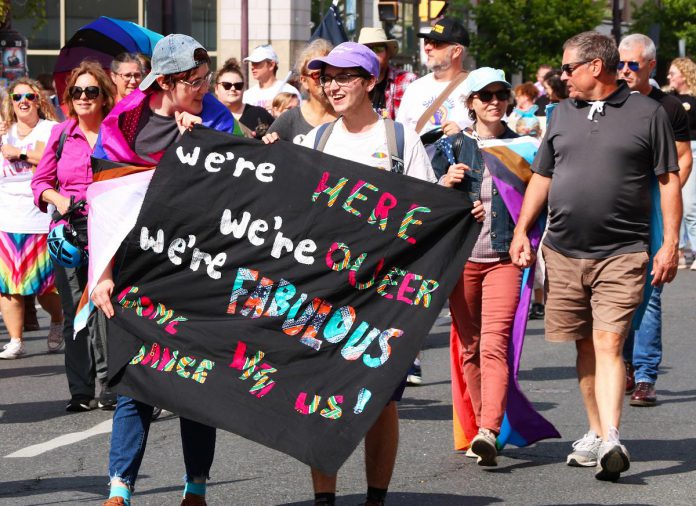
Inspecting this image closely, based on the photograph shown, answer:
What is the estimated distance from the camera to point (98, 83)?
8.57 metres

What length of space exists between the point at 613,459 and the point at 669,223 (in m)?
1.07

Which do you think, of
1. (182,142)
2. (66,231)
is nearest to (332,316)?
(182,142)

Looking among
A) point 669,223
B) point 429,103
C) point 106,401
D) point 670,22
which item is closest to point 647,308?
point 429,103

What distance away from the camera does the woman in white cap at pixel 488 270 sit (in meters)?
6.96

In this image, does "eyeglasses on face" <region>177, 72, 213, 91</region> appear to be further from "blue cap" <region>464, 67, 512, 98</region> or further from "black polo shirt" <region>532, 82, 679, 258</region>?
"black polo shirt" <region>532, 82, 679, 258</region>

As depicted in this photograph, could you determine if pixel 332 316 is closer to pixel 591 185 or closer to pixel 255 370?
pixel 255 370

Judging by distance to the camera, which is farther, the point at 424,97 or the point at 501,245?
the point at 424,97

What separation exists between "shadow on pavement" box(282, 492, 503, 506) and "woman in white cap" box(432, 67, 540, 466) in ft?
1.60

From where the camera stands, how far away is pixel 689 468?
7.00 meters

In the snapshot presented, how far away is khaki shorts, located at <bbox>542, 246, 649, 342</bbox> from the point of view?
22.6ft

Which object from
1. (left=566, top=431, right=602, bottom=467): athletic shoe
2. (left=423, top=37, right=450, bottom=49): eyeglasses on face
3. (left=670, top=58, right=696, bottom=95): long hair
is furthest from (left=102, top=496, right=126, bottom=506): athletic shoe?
(left=670, top=58, right=696, bottom=95): long hair

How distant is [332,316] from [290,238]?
322mm

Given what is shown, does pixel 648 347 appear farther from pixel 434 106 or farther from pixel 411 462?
pixel 411 462

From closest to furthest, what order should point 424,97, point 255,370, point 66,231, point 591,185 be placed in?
point 255,370, point 591,185, point 66,231, point 424,97
